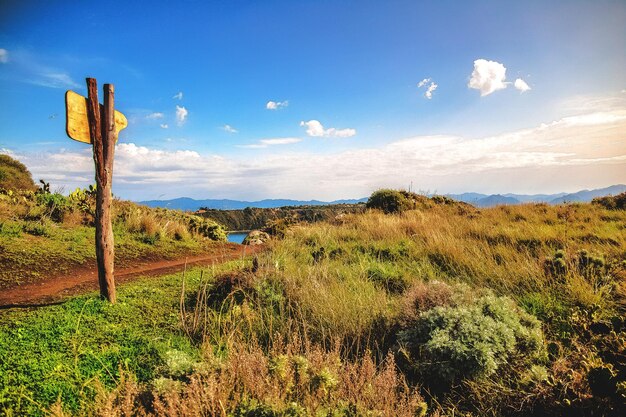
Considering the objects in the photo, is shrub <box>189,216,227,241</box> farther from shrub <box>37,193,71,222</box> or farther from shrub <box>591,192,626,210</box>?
shrub <box>591,192,626,210</box>

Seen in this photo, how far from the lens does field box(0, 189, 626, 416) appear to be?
114 inches

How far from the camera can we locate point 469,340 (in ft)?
12.3

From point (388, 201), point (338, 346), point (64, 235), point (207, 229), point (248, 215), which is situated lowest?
point (338, 346)

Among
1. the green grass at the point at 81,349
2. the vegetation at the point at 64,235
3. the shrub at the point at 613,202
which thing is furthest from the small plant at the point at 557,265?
the shrub at the point at 613,202

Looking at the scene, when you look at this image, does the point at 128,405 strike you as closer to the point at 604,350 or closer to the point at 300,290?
→ the point at 300,290

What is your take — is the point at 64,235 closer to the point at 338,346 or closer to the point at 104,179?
the point at 104,179

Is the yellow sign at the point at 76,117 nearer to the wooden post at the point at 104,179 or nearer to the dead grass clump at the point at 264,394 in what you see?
the wooden post at the point at 104,179

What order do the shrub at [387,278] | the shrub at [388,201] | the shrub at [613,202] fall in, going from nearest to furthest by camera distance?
the shrub at [387,278]
the shrub at [613,202]
the shrub at [388,201]

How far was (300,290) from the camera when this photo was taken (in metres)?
5.66

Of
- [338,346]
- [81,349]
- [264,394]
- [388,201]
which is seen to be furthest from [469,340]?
[388,201]

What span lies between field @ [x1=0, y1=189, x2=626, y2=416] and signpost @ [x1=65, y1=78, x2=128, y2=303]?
0.49 meters

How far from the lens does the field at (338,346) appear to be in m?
2.91

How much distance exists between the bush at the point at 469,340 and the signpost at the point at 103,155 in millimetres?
4241

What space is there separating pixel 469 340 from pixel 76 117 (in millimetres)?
5680
